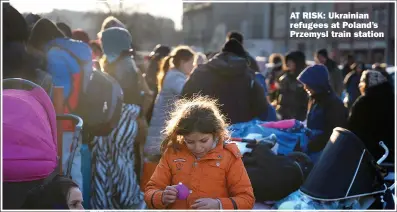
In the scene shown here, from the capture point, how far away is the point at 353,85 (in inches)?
424

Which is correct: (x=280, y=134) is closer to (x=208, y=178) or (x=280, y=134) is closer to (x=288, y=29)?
(x=208, y=178)

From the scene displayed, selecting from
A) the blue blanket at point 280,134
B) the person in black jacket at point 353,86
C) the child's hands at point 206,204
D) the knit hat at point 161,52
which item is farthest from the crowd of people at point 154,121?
the person in black jacket at point 353,86

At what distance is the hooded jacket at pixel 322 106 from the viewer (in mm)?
5375

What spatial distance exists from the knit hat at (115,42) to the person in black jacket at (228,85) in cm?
82

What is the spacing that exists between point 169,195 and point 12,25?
63.7 inches

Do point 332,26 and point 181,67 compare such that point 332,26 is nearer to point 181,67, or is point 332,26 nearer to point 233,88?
point 233,88

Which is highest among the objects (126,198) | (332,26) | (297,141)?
(332,26)

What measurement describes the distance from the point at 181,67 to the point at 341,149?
9.01 feet

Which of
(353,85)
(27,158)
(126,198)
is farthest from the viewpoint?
(353,85)

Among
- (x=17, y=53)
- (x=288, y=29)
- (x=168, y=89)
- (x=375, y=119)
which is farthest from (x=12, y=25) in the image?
(x=288, y=29)

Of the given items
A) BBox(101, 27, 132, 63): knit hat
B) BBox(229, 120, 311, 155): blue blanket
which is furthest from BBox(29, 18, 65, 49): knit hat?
BBox(229, 120, 311, 155): blue blanket

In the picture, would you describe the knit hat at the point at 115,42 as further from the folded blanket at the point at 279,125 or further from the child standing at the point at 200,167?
the child standing at the point at 200,167

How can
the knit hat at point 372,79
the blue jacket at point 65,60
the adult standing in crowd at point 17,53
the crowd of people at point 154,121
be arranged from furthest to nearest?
the knit hat at point 372,79 → the blue jacket at point 65,60 → the adult standing in crowd at point 17,53 → the crowd of people at point 154,121

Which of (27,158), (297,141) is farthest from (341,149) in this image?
(27,158)
